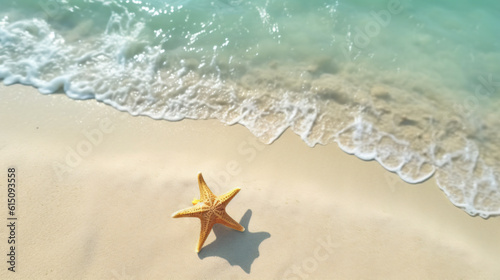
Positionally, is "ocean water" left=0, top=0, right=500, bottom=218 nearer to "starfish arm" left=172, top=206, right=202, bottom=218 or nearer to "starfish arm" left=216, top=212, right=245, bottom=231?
"starfish arm" left=216, top=212, right=245, bottom=231

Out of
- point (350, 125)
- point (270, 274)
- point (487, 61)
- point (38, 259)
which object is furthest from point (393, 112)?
point (38, 259)

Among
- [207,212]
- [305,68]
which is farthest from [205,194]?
[305,68]

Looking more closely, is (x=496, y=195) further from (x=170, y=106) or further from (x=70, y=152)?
(x=70, y=152)

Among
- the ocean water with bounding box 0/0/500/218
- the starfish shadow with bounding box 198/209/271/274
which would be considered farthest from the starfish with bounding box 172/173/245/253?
the ocean water with bounding box 0/0/500/218

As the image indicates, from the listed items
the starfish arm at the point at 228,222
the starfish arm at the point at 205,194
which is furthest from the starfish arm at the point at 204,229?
the starfish arm at the point at 205,194

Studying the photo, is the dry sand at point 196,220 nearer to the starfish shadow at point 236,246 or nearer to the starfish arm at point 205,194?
the starfish shadow at point 236,246

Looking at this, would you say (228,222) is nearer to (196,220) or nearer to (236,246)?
(236,246)
